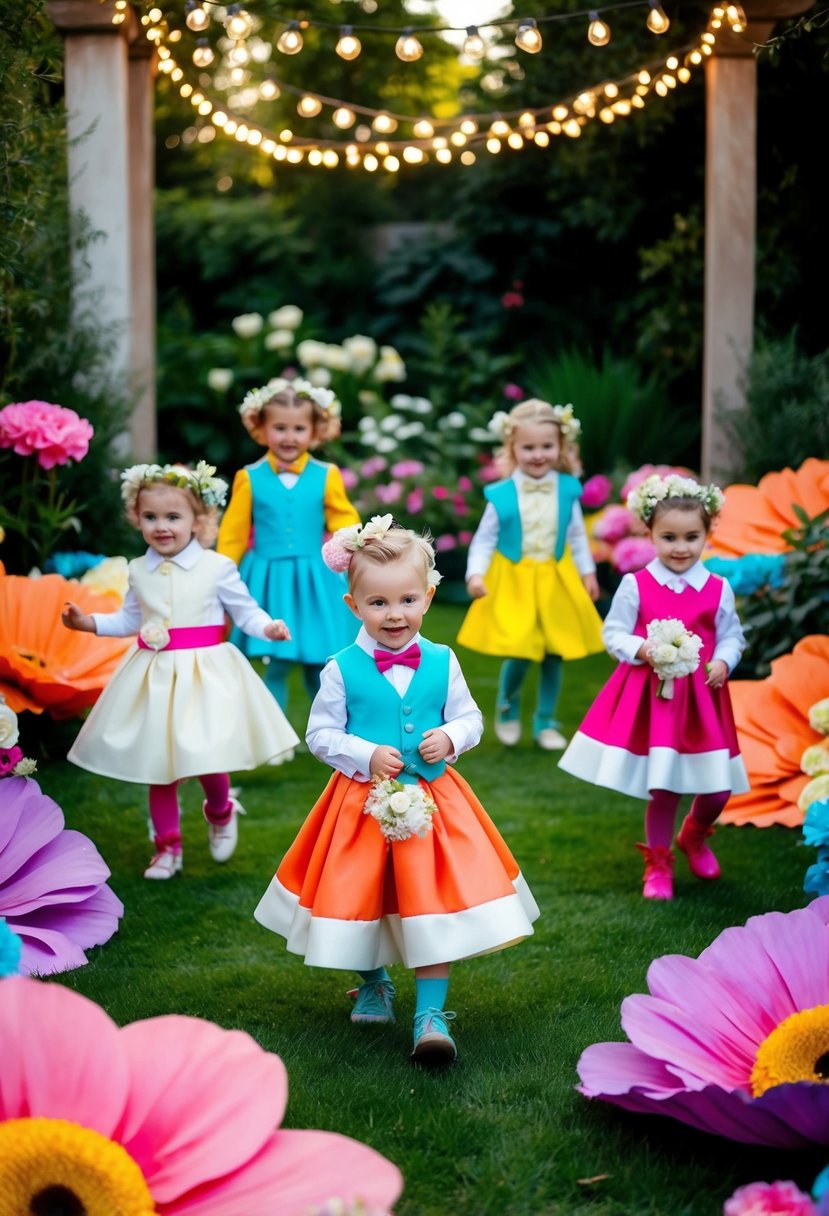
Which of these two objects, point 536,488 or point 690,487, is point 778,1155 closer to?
point 690,487

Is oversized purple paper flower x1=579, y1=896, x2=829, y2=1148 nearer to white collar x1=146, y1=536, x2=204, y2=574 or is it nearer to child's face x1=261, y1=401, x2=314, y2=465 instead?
white collar x1=146, y1=536, x2=204, y2=574

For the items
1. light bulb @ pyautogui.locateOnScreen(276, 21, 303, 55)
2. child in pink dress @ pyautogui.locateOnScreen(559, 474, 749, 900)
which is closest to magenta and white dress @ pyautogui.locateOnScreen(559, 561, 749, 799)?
child in pink dress @ pyautogui.locateOnScreen(559, 474, 749, 900)

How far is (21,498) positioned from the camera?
5586 millimetres

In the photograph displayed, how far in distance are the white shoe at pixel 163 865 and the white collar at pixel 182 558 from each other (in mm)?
831

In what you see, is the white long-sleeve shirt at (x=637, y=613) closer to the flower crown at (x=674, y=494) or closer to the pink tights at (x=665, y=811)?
the flower crown at (x=674, y=494)

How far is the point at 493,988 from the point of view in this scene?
11.1 ft

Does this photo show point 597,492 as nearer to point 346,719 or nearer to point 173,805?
point 173,805

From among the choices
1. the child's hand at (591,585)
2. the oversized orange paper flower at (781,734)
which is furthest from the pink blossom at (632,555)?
the oversized orange paper flower at (781,734)

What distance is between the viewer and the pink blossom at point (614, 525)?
7621 millimetres

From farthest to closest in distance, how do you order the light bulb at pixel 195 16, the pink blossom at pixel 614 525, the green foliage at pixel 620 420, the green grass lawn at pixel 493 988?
1. the green foliage at pixel 620 420
2. the pink blossom at pixel 614 525
3. the light bulb at pixel 195 16
4. the green grass lawn at pixel 493 988

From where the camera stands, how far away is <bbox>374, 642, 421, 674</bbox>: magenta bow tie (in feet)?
10.0

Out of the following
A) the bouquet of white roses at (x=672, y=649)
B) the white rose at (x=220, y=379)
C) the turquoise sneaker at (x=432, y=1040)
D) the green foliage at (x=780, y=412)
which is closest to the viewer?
the turquoise sneaker at (x=432, y=1040)

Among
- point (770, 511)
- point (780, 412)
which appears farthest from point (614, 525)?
point (770, 511)

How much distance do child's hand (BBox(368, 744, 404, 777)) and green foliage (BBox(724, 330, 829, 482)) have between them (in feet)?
14.0
